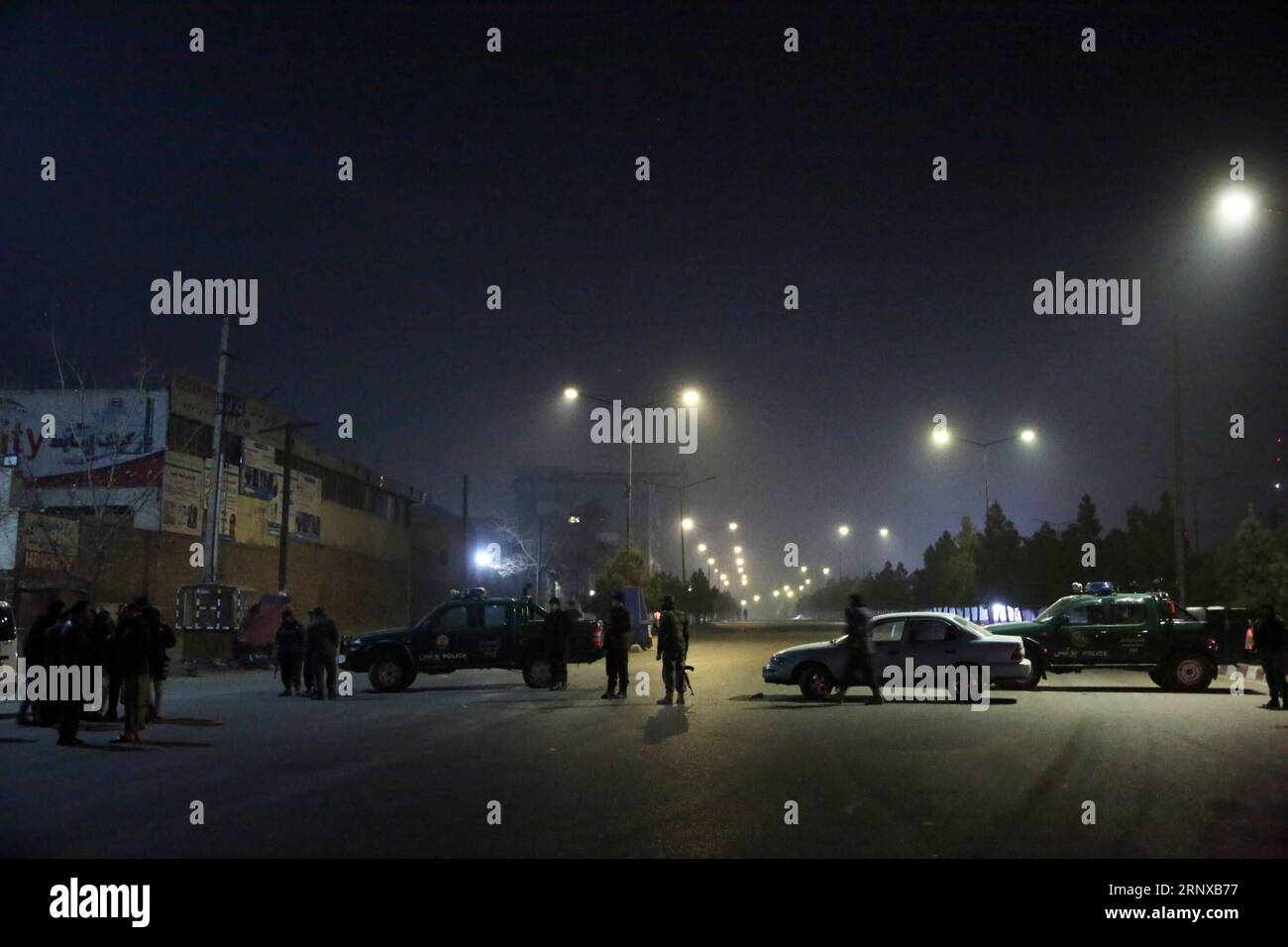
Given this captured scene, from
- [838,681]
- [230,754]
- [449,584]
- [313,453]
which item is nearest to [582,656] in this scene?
[838,681]

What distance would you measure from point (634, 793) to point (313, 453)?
1894 inches

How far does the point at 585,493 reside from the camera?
159 meters

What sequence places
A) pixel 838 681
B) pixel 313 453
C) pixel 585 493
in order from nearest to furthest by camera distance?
1. pixel 838 681
2. pixel 313 453
3. pixel 585 493

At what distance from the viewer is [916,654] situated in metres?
19.8

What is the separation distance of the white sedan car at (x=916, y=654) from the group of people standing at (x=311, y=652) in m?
8.57

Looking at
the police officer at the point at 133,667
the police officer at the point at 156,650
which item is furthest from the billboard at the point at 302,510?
the police officer at the point at 133,667

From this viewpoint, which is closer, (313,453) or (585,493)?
(313,453)

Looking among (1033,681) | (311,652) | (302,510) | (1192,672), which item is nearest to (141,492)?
(302,510)

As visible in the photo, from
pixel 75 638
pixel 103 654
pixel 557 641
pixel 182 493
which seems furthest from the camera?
pixel 182 493

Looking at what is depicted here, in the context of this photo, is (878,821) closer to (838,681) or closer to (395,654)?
(838,681)

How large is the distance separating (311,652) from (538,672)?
448 centimetres

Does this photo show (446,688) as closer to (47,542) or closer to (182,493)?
(47,542)

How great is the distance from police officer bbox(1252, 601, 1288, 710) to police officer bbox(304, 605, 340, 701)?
16052mm

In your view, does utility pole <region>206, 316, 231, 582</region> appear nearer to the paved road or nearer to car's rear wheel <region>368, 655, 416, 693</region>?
car's rear wheel <region>368, 655, 416, 693</region>
